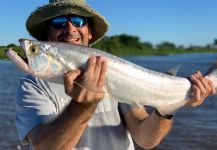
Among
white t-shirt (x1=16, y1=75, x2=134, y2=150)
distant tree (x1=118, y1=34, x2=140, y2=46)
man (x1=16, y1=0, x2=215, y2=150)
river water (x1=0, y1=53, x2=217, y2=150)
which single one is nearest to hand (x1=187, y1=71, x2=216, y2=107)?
man (x1=16, y1=0, x2=215, y2=150)

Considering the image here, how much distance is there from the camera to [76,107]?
360 centimetres

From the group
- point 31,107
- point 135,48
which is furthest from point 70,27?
point 135,48

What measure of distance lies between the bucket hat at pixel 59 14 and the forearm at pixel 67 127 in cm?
103

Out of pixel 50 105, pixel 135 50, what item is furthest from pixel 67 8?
pixel 135 50

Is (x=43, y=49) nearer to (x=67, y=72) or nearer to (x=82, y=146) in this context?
(x=67, y=72)

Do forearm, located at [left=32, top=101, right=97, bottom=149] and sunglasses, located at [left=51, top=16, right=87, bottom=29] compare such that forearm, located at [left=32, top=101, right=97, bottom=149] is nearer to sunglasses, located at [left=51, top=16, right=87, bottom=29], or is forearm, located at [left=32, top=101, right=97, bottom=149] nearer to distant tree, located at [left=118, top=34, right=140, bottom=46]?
sunglasses, located at [left=51, top=16, right=87, bottom=29]

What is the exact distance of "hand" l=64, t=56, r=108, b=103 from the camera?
346cm

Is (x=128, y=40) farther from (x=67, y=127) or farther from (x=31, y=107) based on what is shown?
(x=67, y=127)

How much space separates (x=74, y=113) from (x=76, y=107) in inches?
1.9

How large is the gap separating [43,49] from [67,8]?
35.3 inches

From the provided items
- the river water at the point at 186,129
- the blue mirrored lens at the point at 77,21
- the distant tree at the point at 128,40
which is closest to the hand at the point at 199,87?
the blue mirrored lens at the point at 77,21

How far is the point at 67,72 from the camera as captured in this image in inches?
137

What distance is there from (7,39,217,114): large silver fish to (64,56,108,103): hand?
6cm

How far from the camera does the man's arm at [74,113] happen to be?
137 inches
